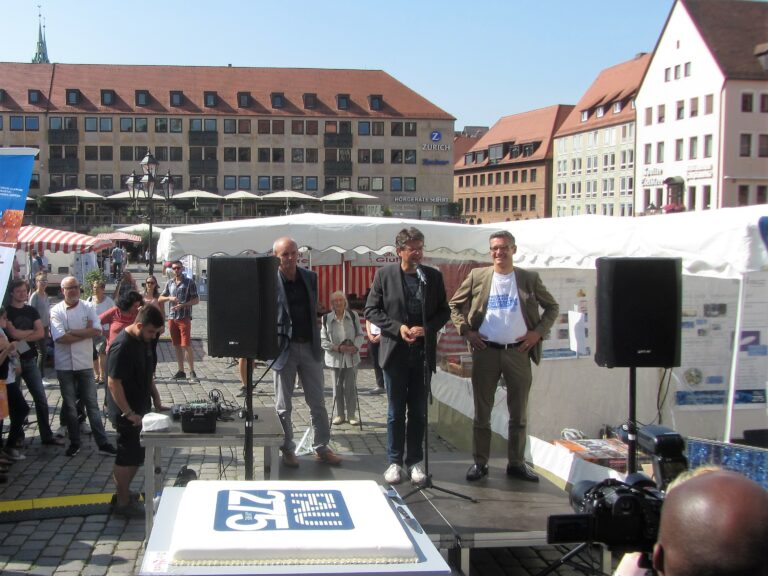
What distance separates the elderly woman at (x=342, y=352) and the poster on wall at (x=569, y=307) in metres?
2.39

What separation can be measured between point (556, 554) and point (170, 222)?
55331 mm

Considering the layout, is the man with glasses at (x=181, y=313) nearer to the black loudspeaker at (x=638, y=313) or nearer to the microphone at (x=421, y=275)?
the microphone at (x=421, y=275)

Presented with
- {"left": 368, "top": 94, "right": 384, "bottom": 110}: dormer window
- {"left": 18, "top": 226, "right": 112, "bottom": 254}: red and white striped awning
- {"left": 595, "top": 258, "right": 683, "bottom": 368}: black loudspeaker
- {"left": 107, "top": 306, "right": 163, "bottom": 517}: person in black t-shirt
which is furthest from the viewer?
{"left": 368, "top": 94, "right": 384, "bottom": 110}: dormer window

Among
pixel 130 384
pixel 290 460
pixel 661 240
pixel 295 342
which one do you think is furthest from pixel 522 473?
pixel 130 384

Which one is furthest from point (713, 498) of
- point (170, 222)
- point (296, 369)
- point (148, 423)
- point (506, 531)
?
point (170, 222)

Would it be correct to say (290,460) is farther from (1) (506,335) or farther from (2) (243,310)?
(1) (506,335)

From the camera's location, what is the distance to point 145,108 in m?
76.4

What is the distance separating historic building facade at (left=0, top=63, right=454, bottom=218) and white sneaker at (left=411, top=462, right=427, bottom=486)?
6918 centimetres

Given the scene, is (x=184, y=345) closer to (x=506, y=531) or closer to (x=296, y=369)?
(x=296, y=369)

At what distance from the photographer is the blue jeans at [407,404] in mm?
5988

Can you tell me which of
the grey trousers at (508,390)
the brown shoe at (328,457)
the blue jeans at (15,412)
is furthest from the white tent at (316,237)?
the grey trousers at (508,390)

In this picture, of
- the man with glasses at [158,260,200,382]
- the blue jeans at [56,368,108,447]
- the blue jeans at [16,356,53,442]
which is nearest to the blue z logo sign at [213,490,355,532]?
the blue jeans at [56,368,108,447]

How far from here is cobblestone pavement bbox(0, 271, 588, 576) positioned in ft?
17.8

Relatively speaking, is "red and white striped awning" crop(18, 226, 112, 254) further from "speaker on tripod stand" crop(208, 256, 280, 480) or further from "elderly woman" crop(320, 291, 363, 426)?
"speaker on tripod stand" crop(208, 256, 280, 480)
